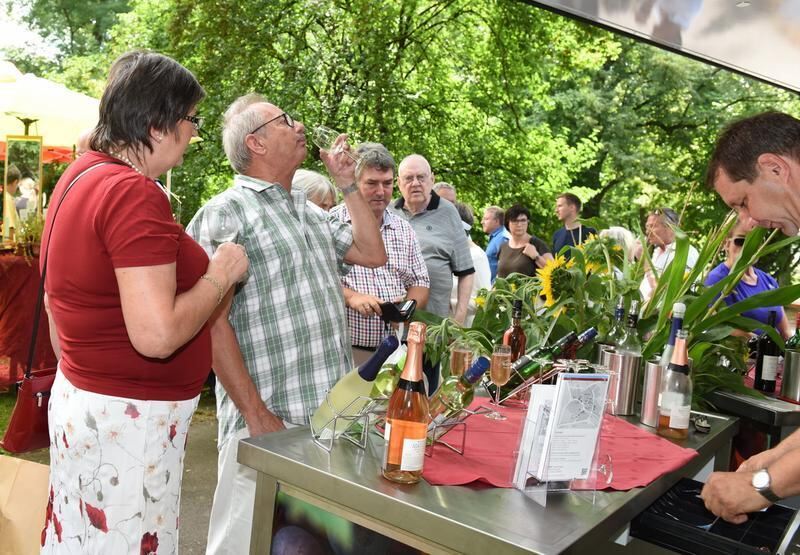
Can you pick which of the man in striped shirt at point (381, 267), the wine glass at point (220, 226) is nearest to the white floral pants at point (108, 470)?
the wine glass at point (220, 226)

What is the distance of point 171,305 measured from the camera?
1.56 m

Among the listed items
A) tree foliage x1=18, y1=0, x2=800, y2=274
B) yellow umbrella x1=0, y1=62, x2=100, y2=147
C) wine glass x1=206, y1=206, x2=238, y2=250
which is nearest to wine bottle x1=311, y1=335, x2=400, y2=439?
wine glass x1=206, y1=206, x2=238, y2=250

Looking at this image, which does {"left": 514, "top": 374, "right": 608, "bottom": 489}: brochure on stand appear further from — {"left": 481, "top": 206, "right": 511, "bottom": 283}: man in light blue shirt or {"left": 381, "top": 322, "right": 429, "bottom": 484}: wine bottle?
{"left": 481, "top": 206, "right": 511, "bottom": 283}: man in light blue shirt

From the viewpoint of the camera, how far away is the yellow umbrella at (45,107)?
6.05 metres

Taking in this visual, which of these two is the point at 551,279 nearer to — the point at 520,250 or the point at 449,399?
the point at 449,399

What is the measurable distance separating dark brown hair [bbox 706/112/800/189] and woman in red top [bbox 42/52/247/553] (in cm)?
132

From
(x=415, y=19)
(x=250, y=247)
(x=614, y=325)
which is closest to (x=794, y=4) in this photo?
(x=614, y=325)

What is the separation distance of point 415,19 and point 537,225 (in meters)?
6.29

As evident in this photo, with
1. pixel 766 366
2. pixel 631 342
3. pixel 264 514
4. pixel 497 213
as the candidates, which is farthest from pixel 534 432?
pixel 497 213

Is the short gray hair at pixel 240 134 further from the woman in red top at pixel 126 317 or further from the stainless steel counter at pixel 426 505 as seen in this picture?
the stainless steel counter at pixel 426 505

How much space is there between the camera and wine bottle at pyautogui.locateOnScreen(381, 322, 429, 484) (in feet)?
4.62

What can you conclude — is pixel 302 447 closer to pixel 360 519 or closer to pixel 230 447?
pixel 360 519

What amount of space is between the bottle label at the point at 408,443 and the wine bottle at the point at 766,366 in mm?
2052

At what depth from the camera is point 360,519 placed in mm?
1448
